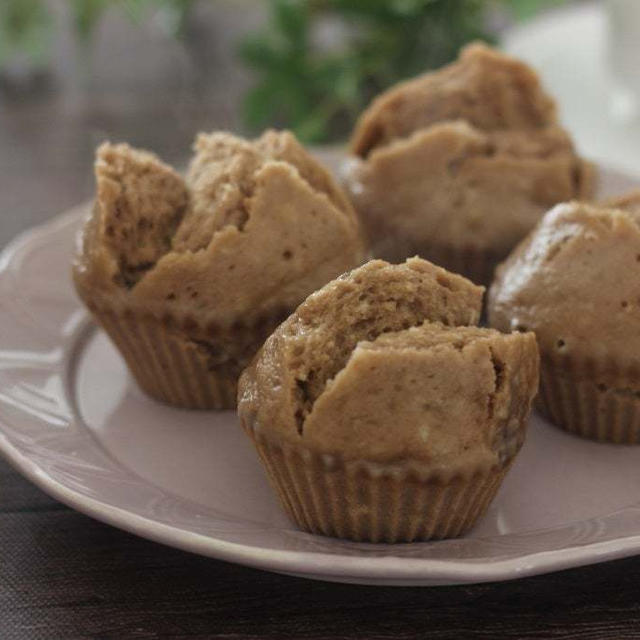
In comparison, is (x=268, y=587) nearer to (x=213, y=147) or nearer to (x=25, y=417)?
(x=25, y=417)

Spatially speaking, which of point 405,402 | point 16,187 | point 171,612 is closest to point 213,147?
point 405,402

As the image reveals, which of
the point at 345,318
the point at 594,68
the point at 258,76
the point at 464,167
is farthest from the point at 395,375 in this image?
the point at 594,68

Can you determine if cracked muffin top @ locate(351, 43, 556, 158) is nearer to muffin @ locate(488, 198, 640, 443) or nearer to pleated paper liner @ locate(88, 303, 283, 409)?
muffin @ locate(488, 198, 640, 443)

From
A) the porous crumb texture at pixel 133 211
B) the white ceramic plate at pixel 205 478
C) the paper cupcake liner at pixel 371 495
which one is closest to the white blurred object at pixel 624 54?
the white ceramic plate at pixel 205 478

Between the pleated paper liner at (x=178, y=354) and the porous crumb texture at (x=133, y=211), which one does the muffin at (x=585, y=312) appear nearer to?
the pleated paper liner at (x=178, y=354)

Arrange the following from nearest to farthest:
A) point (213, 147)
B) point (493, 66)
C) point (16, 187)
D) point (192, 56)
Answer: point (213, 147), point (493, 66), point (16, 187), point (192, 56)

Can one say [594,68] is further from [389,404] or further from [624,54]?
[389,404]
